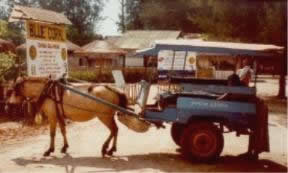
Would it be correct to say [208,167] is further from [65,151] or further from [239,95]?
[65,151]

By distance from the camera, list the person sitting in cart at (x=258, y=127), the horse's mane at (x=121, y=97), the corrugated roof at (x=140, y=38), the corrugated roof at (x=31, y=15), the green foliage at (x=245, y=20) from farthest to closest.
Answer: the corrugated roof at (x=140, y=38) → the green foliage at (x=245, y=20) → the corrugated roof at (x=31, y=15) → the horse's mane at (x=121, y=97) → the person sitting in cart at (x=258, y=127)

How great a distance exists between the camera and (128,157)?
927 cm

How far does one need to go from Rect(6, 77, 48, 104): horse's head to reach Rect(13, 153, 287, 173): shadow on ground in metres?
1.31

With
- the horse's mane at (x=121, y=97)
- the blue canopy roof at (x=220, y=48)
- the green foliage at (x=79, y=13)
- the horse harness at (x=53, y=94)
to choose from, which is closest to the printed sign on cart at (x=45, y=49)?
the horse harness at (x=53, y=94)

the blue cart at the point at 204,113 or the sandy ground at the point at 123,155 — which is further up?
the blue cart at the point at 204,113

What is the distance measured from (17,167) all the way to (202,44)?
428 centimetres

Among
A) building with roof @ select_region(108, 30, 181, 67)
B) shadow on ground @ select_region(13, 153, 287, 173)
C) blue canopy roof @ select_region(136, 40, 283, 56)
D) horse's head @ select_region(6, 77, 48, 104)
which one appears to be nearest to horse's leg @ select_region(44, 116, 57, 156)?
shadow on ground @ select_region(13, 153, 287, 173)

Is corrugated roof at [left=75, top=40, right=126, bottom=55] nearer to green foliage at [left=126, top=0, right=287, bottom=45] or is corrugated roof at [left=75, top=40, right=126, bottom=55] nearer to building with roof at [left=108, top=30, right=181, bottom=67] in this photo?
building with roof at [left=108, top=30, right=181, bottom=67]

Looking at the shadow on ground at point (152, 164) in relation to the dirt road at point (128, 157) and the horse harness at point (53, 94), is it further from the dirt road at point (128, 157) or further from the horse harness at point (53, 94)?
the horse harness at point (53, 94)

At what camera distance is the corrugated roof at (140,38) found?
46719 mm

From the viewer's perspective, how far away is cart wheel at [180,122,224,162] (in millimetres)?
8898

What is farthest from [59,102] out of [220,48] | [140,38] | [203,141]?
[140,38]

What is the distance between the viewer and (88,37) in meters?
70.8

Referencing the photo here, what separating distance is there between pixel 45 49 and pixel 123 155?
486 cm
